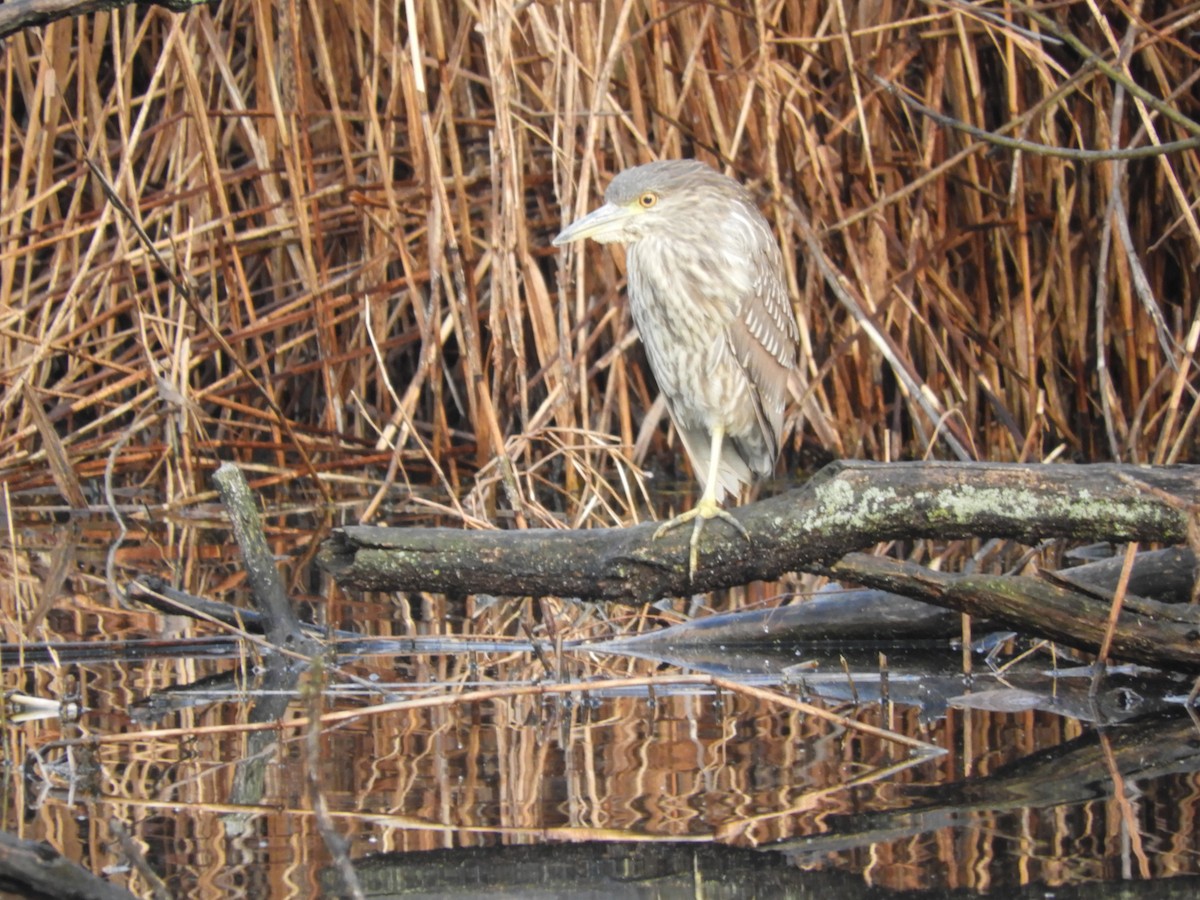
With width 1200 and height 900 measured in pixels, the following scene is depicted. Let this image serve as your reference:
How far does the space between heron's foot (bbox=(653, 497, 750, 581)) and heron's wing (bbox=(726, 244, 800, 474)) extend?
795mm

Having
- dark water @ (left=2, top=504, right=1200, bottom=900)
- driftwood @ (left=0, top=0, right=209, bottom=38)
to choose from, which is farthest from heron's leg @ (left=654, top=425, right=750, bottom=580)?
driftwood @ (left=0, top=0, right=209, bottom=38)

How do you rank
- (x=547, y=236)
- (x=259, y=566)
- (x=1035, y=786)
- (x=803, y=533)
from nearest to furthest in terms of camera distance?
(x=1035, y=786), (x=803, y=533), (x=259, y=566), (x=547, y=236)

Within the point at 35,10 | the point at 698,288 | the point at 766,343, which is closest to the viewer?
the point at 35,10

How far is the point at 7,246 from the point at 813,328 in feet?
10.1

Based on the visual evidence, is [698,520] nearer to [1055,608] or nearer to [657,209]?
[1055,608]

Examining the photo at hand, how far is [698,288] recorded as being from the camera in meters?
4.04

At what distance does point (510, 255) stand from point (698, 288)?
672mm

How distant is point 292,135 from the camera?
19.0 ft

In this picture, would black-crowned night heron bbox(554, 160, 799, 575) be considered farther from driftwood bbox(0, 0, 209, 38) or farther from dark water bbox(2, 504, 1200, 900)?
driftwood bbox(0, 0, 209, 38)

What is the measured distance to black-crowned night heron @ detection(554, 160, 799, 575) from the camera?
404 centimetres

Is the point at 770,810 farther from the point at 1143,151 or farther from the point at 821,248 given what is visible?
the point at 821,248

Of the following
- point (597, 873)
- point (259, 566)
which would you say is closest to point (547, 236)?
point (259, 566)

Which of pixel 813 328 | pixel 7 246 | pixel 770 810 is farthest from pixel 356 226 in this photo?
pixel 770 810

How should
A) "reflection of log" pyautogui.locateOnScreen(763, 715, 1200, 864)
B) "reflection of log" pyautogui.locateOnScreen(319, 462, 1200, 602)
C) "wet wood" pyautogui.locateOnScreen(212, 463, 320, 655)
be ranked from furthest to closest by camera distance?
"wet wood" pyautogui.locateOnScreen(212, 463, 320, 655) → "reflection of log" pyautogui.locateOnScreen(319, 462, 1200, 602) → "reflection of log" pyautogui.locateOnScreen(763, 715, 1200, 864)
